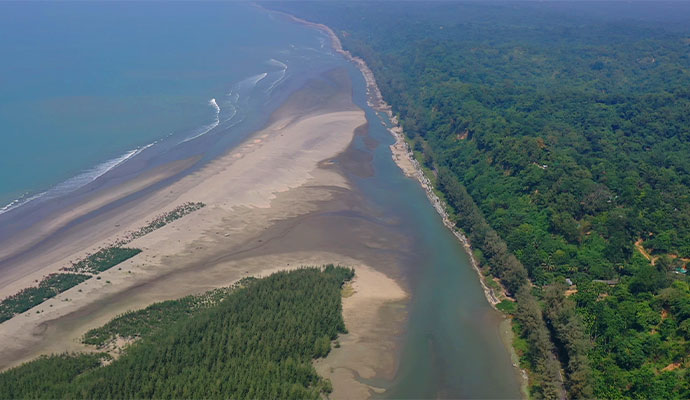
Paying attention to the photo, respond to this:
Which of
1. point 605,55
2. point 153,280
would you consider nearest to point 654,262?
point 153,280

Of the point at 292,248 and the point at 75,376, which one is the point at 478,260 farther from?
the point at 75,376

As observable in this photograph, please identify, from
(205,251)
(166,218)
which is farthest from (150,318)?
(166,218)

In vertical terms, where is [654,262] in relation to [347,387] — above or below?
above

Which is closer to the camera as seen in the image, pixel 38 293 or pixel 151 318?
pixel 151 318

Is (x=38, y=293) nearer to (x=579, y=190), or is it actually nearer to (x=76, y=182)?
(x=76, y=182)

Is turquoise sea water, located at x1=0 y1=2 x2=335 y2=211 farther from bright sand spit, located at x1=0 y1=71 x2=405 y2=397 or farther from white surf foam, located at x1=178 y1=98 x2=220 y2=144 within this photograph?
bright sand spit, located at x1=0 y1=71 x2=405 y2=397

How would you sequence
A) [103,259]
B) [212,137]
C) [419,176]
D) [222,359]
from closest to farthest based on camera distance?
[222,359] → [103,259] → [419,176] → [212,137]

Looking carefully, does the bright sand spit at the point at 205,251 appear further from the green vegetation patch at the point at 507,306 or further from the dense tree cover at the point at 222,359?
the green vegetation patch at the point at 507,306
